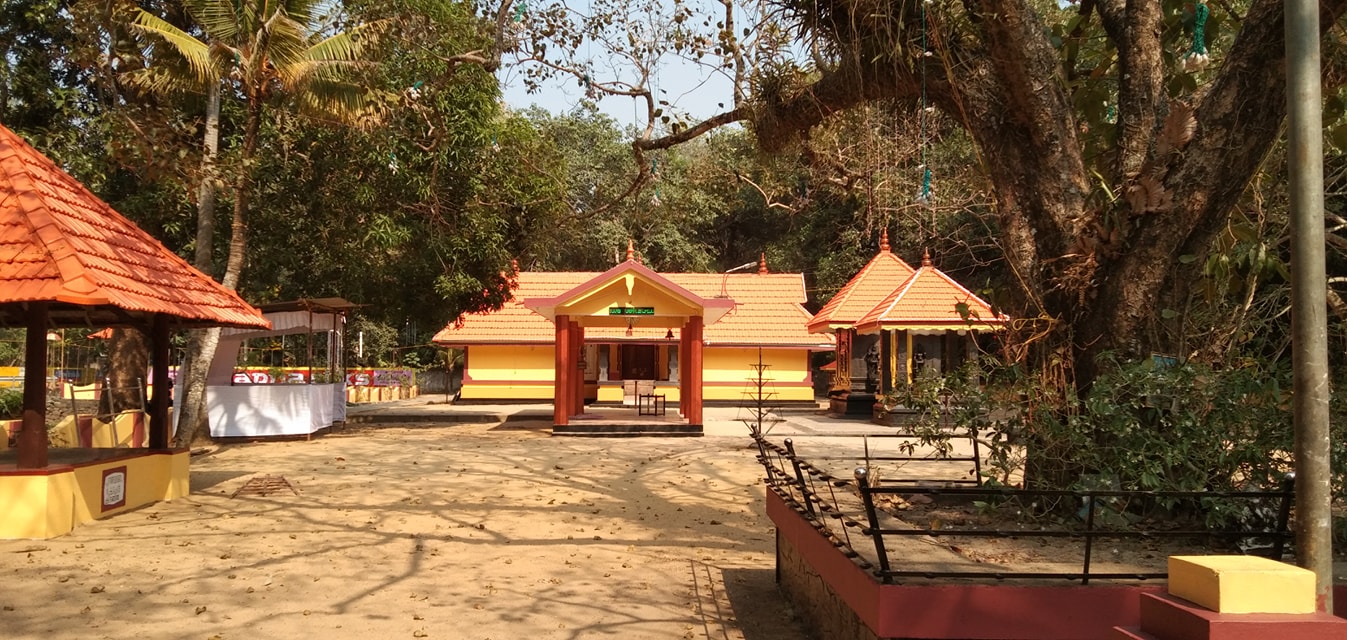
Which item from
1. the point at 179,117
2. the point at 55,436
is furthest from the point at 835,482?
the point at 179,117

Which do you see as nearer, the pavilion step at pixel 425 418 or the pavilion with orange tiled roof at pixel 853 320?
the pavilion step at pixel 425 418

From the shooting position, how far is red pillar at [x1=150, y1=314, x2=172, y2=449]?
10.7m

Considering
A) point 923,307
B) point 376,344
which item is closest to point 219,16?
point 923,307

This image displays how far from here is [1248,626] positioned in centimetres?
235

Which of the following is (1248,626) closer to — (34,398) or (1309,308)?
(1309,308)

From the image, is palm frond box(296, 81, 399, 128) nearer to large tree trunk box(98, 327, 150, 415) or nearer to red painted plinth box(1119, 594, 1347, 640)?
large tree trunk box(98, 327, 150, 415)

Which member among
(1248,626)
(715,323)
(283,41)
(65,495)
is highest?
(283,41)

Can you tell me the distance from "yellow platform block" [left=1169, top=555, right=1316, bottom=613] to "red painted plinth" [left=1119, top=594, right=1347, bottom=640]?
21mm

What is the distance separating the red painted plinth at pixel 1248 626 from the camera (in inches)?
92.2

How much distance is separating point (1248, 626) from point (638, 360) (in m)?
31.0

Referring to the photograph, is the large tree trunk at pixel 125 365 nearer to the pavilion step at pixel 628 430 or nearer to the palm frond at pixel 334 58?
the palm frond at pixel 334 58

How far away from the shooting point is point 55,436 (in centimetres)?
1343

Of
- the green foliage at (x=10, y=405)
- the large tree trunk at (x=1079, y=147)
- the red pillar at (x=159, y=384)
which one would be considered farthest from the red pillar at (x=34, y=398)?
the green foliage at (x=10, y=405)

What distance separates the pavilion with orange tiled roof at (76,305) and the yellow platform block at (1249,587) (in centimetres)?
846
